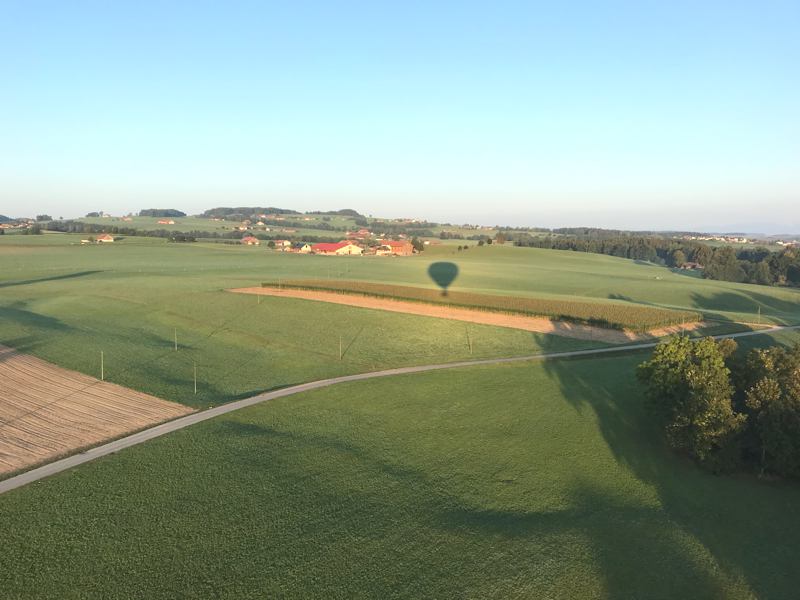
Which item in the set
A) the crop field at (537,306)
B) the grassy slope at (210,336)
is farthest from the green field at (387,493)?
the crop field at (537,306)

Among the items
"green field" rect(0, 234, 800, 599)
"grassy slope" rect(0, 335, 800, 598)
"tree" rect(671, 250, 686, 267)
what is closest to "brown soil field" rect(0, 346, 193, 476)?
"green field" rect(0, 234, 800, 599)

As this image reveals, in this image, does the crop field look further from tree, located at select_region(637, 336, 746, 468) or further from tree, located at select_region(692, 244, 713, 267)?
tree, located at select_region(692, 244, 713, 267)

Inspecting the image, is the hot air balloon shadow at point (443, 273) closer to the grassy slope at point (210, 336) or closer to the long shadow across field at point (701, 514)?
the grassy slope at point (210, 336)

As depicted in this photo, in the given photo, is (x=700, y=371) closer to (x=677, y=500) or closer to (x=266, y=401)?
(x=677, y=500)

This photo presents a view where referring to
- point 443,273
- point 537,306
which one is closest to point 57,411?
point 537,306

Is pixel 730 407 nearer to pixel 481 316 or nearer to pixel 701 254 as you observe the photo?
pixel 481 316

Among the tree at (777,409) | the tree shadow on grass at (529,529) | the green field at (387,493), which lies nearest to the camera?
the green field at (387,493)
